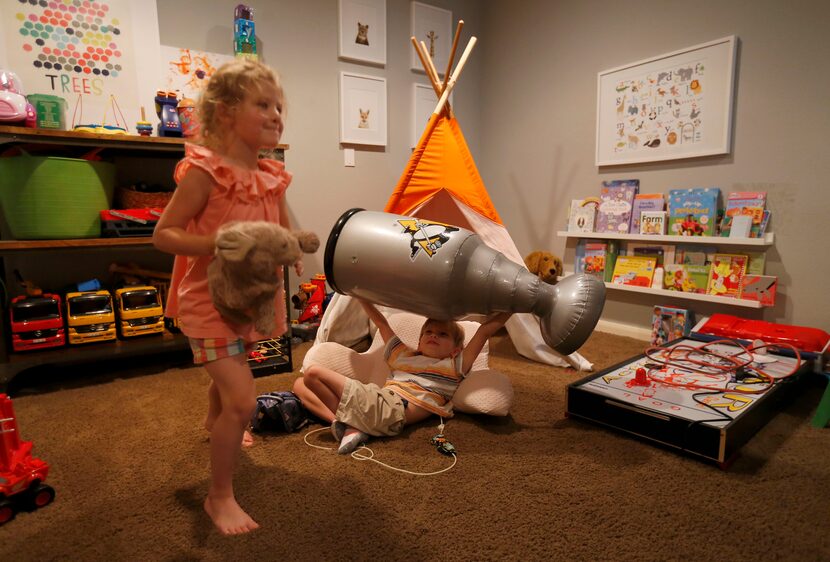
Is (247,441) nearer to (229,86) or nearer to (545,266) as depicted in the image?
(229,86)

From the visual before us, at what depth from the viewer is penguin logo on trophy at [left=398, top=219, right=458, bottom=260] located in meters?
1.37

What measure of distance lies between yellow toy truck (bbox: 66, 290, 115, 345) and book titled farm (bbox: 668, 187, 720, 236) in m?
2.83

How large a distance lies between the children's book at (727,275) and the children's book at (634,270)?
32 centimetres

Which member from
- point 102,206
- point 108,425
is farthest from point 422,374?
point 102,206

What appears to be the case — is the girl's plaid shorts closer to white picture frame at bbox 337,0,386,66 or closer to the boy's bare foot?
the boy's bare foot

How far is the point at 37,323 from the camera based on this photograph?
2006 mm

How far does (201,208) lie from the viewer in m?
1.06

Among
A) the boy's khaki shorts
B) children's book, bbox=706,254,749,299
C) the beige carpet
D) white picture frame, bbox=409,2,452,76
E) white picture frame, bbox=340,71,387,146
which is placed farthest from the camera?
white picture frame, bbox=409,2,452,76

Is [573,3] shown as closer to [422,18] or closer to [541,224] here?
[422,18]

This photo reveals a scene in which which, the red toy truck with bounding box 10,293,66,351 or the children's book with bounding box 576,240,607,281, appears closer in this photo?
the red toy truck with bounding box 10,293,66,351

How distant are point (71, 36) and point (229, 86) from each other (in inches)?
74.1

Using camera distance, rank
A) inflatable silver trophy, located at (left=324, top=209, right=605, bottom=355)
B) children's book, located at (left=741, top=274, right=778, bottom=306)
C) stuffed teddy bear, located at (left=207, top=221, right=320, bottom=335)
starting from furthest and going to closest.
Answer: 1. children's book, located at (left=741, top=274, right=778, bottom=306)
2. inflatable silver trophy, located at (left=324, top=209, right=605, bottom=355)
3. stuffed teddy bear, located at (left=207, top=221, right=320, bottom=335)

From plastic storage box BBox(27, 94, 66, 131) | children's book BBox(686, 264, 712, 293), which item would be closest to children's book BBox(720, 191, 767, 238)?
children's book BBox(686, 264, 712, 293)

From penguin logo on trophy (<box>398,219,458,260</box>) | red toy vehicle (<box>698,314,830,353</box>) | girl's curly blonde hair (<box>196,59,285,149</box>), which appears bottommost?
red toy vehicle (<box>698,314,830,353</box>)
